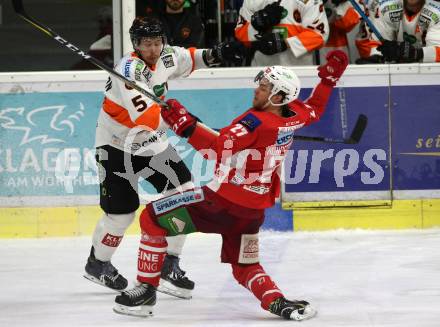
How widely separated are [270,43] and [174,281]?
7.07 ft

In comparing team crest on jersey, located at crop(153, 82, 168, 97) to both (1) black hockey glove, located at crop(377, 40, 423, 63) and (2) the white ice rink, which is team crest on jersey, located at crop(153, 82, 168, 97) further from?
(1) black hockey glove, located at crop(377, 40, 423, 63)

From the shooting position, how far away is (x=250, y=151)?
4508 mm

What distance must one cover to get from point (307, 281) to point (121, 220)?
982mm

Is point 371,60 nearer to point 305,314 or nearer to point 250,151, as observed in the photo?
point 250,151

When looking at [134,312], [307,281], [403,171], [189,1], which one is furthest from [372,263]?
[189,1]

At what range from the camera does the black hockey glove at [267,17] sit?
22.1 feet

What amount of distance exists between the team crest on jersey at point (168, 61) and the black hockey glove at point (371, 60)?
2.09 m

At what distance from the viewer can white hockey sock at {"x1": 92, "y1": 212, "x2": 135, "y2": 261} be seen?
5.23 meters

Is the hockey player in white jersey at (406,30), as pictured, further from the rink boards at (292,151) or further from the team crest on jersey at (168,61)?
the team crest on jersey at (168,61)

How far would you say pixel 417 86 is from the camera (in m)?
6.73

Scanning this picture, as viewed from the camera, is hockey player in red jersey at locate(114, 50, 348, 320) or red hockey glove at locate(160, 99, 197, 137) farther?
hockey player in red jersey at locate(114, 50, 348, 320)

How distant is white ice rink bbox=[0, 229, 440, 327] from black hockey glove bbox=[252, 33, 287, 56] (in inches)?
45.3

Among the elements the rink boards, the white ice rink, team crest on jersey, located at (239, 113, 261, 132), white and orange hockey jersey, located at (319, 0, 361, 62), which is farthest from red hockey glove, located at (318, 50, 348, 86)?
white and orange hockey jersey, located at (319, 0, 361, 62)

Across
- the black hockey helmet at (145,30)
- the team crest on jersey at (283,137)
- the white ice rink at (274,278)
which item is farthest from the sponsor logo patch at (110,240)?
the team crest on jersey at (283,137)
